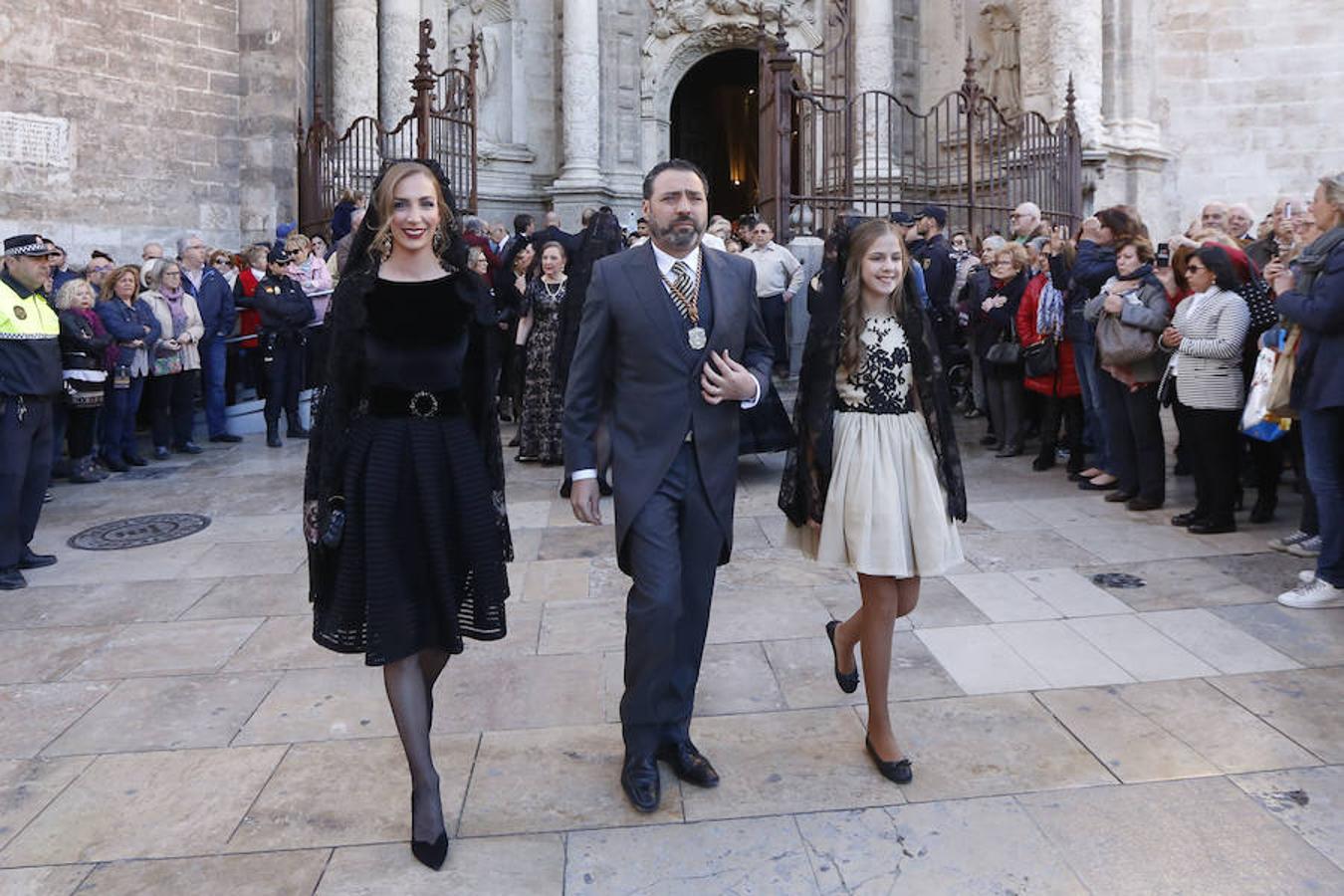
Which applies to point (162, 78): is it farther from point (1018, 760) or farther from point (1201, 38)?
point (1201, 38)

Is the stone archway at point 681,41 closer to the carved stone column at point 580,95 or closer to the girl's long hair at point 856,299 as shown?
the carved stone column at point 580,95

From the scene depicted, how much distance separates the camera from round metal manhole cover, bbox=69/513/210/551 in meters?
7.10

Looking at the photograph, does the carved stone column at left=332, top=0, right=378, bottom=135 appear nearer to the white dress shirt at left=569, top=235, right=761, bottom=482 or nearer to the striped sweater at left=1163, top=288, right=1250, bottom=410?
the striped sweater at left=1163, top=288, right=1250, bottom=410

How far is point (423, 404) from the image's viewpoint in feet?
10.8

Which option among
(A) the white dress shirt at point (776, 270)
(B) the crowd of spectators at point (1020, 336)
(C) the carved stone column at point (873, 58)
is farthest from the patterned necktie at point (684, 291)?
(C) the carved stone column at point (873, 58)

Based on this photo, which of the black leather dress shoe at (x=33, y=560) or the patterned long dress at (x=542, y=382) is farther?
the patterned long dress at (x=542, y=382)

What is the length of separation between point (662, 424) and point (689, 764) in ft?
3.55

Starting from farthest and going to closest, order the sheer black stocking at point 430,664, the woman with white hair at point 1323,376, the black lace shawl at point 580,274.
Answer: the black lace shawl at point 580,274, the woman with white hair at point 1323,376, the sheer black stocking at point 430,664

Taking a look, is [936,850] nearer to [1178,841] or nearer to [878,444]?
[1178,841]

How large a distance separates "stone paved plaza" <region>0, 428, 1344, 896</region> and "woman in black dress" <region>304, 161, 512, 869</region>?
52 cm

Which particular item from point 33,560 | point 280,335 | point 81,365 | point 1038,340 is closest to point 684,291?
point 33,560

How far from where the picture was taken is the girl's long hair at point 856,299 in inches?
145

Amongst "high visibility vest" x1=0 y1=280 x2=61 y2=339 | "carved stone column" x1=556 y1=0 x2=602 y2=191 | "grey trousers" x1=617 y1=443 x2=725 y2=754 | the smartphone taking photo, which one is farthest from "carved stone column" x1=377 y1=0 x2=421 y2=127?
"grey trousers" x1=617 y1=443 x2=725 y2=754

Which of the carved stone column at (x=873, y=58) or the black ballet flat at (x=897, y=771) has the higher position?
the carved stone column at (x=873, y=58)
